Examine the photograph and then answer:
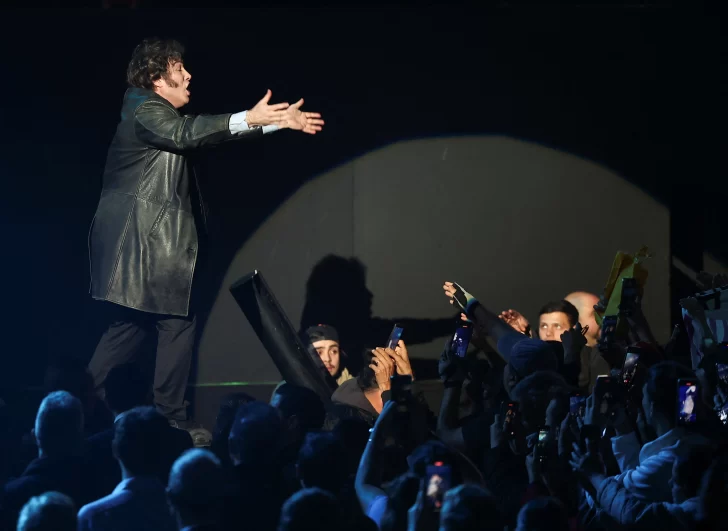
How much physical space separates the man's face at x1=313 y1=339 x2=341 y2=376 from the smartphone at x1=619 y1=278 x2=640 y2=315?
1.75 meters

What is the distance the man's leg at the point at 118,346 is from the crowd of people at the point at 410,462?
631mm

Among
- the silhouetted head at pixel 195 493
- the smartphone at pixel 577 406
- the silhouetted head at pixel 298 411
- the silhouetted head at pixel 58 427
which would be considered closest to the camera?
the silhouetted head at pixel 195 493

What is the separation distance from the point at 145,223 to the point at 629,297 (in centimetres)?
223

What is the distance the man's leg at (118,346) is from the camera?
4.68 m

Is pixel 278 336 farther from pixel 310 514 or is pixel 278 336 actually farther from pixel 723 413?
pixel 310 514

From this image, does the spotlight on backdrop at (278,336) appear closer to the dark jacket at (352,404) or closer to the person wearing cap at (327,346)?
the dark jacket at (352,404)

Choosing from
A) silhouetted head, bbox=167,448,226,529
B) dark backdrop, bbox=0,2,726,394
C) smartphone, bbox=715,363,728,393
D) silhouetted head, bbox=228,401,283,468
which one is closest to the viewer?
silhouetted head, bbox=167,448,226,529

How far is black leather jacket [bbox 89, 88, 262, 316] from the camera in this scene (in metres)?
4.74

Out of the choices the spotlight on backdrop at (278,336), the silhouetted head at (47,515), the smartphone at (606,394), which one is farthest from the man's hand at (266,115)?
the silhouetted head at (47,515)

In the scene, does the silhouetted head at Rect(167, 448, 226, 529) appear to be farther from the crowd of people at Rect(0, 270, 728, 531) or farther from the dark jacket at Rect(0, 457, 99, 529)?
the dark jacket at Rect(0, 457, 99, 529)

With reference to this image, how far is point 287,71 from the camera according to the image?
6293mm

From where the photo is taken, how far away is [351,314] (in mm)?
6473

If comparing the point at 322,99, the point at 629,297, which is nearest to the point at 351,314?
the point at 322,99

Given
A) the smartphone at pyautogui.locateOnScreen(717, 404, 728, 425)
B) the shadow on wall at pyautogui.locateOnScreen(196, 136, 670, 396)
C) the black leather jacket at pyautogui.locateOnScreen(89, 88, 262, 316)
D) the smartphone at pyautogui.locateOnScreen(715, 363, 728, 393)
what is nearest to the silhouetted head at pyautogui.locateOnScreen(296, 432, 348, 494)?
the smartphone at pyautogui.locateOnScreen(717, 404, 728, 425)
